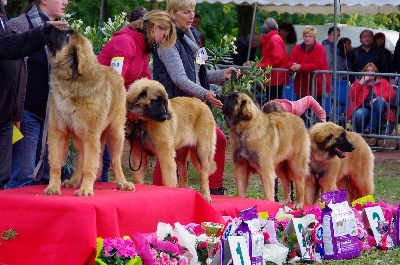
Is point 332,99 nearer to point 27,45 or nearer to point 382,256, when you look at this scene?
point 382,256

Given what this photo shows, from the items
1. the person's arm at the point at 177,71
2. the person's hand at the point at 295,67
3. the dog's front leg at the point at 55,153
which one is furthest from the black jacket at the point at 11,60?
the person's hand at the point at 295,67

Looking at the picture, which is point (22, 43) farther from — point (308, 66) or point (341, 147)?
point (308, 66)

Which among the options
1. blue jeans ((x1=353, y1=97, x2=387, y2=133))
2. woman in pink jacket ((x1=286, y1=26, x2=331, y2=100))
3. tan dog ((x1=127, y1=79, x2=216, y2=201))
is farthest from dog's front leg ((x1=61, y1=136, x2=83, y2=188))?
blue jeans ((x1=353, y1=97, x2=387, y2=133))

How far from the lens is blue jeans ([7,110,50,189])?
22.1 feet

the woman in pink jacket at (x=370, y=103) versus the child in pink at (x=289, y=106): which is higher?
the child in pink at (x=289, y=106)

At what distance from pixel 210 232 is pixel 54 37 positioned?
176 centimetres

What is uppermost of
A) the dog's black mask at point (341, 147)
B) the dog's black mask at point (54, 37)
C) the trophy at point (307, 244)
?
the dog's black mask at point (54, 37)

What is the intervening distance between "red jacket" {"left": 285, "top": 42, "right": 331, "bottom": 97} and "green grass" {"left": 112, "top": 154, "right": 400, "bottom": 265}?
6.24 feet

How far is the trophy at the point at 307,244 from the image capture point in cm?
657

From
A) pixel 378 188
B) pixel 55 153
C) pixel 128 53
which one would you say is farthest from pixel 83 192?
pixel 378 188

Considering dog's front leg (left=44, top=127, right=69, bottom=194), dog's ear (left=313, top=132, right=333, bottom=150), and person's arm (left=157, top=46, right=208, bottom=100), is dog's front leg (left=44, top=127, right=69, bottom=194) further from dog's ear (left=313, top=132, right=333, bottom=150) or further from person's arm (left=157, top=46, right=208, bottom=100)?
dog's ear (left=313, top=132, right=333, bottom=150)

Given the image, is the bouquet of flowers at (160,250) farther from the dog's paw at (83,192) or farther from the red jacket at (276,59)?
the red jacket at (276,59)

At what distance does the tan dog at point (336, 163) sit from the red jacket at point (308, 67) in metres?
5.83

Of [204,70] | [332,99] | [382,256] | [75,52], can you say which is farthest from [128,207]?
[332,99]
